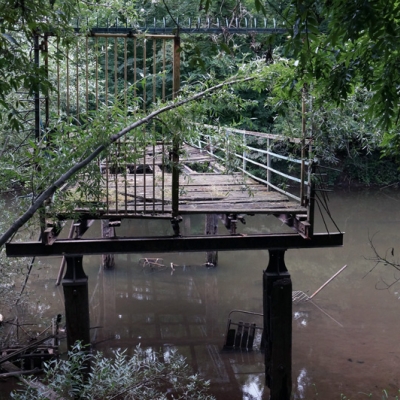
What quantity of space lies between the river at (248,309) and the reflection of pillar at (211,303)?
0.02m

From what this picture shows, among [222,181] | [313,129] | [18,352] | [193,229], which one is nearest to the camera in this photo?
[313,129]

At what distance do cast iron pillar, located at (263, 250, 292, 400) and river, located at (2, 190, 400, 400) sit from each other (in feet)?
2.51

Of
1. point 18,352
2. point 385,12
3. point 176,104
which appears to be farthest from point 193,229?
point 385,12

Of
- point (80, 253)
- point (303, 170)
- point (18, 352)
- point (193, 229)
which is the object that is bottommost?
point (193, 229)

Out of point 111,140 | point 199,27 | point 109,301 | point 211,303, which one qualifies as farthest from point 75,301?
point 211,303

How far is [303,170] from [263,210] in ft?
2.05

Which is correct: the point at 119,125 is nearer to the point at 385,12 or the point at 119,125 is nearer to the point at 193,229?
the point at 385,12

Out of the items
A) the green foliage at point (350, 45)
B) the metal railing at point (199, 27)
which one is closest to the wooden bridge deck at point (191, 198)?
the metal railing at point (199, 27)

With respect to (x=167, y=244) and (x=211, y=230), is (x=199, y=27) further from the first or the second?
(x=211, y=230)

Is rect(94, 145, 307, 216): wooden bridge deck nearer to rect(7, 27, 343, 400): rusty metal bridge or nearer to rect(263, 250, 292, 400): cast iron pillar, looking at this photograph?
rect(7, 27, 343, 400): rusty metal bridge

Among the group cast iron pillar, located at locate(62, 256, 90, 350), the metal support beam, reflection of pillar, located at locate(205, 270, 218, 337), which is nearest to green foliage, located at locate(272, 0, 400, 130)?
the metal support beam

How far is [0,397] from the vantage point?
5766 millimetres

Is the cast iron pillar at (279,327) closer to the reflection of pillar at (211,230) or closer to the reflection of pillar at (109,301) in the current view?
the reflection of pillar at (109,301)

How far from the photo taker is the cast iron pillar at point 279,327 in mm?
6203
